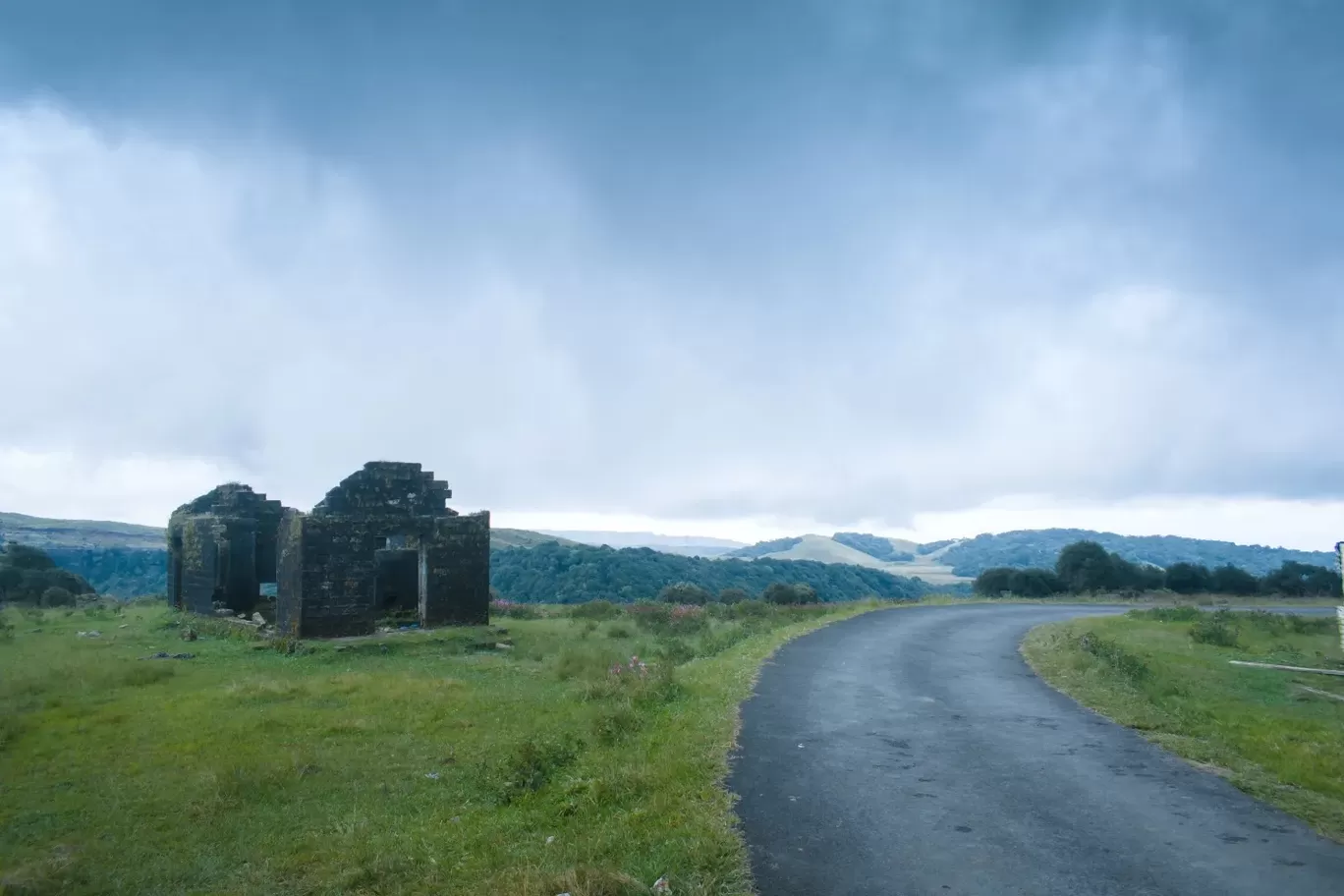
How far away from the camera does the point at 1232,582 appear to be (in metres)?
49.4

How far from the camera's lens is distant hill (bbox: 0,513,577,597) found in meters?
74.8

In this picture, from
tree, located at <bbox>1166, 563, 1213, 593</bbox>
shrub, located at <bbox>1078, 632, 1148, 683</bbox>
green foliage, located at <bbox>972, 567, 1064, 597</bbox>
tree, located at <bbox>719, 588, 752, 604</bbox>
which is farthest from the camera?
green foliage, located at <bbox>972, 567, 1064, 597</bbox>

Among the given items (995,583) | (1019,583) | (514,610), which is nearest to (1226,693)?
(514,610)

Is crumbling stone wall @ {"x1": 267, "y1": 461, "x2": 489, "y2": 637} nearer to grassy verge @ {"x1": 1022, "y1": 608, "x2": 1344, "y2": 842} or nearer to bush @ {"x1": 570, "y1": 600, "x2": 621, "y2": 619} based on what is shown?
bush @ {"x1": 570, "y1": 600, "x2": 621, "y2": 619}

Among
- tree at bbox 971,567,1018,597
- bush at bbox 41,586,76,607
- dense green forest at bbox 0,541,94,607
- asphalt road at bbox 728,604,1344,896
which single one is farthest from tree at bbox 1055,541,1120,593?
dense green forest at bbox 0,541,94,607

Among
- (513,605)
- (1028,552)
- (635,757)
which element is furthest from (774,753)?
(1028,552)

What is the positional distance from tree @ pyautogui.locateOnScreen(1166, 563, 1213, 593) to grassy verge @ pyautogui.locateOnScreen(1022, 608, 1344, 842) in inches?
933

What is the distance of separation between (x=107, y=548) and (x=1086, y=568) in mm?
88168

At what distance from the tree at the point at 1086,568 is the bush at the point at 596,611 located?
103 feet

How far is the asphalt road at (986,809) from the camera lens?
250 inches

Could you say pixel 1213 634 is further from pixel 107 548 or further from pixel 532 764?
pixel 107 548

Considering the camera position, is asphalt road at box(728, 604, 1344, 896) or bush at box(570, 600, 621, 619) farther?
bush at box(570, 600, 621, 619)

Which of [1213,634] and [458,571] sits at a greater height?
[458,571]

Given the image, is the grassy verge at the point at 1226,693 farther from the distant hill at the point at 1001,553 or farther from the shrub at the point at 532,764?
the distant hill at the point at 1001,553
